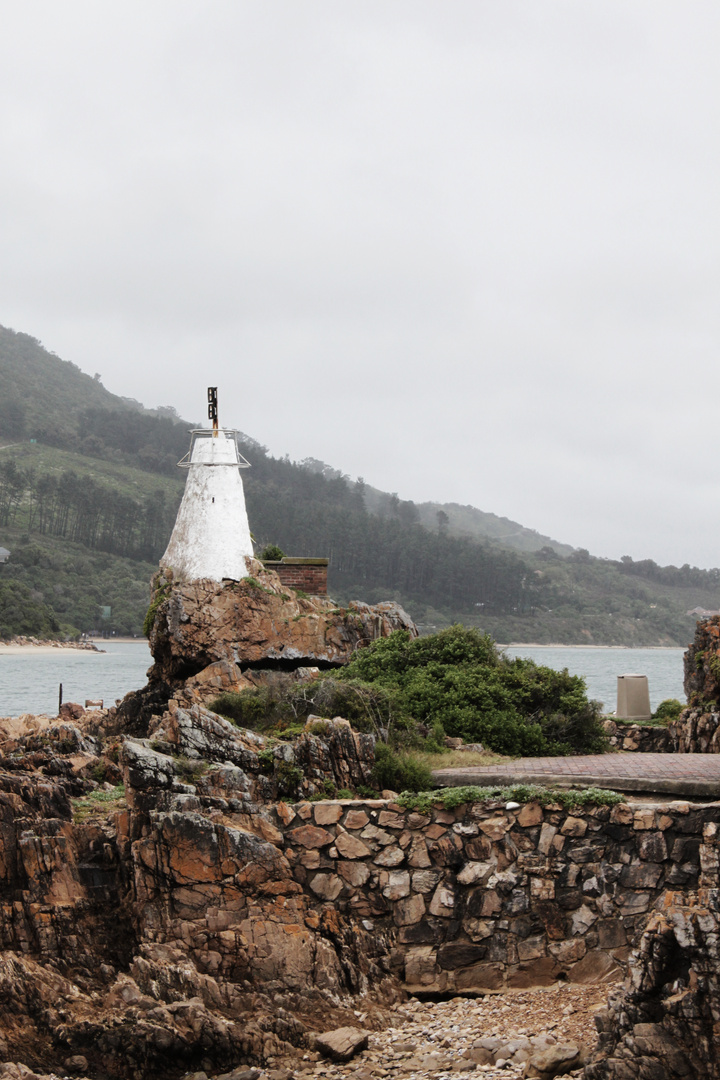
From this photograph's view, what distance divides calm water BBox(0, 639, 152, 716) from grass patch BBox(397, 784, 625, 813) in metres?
27.5

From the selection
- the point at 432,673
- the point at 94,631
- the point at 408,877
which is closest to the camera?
the point at 408,877

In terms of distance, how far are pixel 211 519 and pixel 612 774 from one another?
10834 millimetres

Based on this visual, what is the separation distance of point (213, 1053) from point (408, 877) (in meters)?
2.22

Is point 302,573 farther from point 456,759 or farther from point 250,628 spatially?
point 456,759

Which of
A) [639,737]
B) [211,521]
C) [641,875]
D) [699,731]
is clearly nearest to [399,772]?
[641,875]

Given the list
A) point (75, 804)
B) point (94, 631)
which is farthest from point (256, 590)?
point (94, 631)

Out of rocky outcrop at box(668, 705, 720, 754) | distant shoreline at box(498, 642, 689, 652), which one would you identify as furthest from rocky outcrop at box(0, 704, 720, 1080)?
distant shoreline at box(498, 642, 689, 652)

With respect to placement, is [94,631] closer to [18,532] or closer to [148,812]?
[18,532]

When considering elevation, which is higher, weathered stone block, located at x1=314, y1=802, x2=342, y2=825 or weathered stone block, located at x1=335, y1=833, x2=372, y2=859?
weathered stone block, located at x1=314, y1=802, x2=342, y2=825

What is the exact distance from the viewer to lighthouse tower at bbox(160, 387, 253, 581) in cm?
1919

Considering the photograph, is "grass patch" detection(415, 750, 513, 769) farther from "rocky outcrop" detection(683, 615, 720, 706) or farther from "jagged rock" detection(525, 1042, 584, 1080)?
"rocky outcrop" detection(683, 615, 720, 706)

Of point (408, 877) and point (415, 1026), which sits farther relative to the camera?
point (408, 877)

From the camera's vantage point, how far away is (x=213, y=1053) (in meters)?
8.70

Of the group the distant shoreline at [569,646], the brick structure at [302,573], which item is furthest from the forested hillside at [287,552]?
the brick structure at [302,573]
